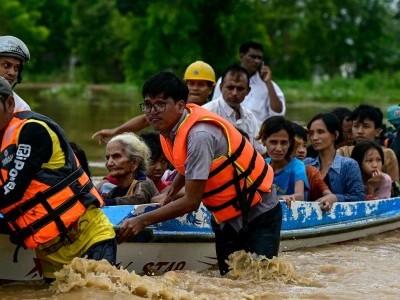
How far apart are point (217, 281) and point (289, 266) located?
478 mm

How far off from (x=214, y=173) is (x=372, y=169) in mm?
3337

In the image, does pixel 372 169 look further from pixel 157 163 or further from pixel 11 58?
pixel 11 58

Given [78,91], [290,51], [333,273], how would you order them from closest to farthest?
[333,273] → [78,91] → [290,51]

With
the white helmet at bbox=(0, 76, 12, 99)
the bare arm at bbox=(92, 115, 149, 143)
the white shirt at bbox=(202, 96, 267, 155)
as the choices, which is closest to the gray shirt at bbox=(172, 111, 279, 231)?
the white helmet at bbox=(0, 76, 12, 99)

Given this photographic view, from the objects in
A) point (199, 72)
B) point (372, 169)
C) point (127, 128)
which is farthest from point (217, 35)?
point (127, 128)

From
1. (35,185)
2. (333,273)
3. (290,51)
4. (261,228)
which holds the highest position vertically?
Result: (290,51)

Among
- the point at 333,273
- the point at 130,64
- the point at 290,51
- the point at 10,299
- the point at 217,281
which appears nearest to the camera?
the point at 10,299

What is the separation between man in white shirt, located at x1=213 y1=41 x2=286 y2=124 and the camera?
963cm

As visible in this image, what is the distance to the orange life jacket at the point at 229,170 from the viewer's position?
494 centimetres

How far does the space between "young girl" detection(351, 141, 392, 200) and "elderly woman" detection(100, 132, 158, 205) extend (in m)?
2.55

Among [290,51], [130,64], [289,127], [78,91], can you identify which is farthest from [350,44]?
[289,127]

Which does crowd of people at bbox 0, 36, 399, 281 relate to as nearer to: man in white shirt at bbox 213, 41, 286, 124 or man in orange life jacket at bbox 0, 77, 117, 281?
man in orange life jacket at bbox 0, 77, 117, 281

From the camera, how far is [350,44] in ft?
177

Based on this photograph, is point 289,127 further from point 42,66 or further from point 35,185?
point 42,66
